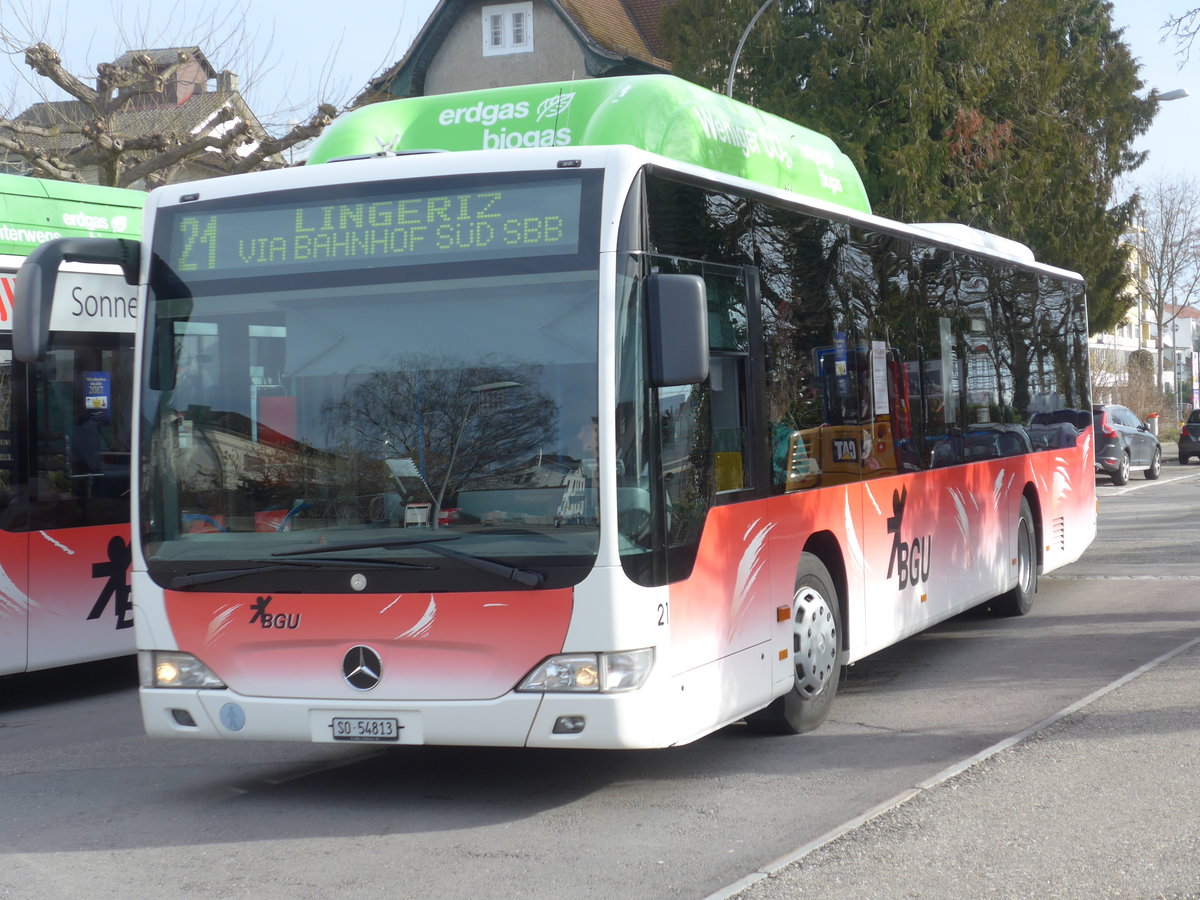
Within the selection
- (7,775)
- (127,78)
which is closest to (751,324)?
(7,775)

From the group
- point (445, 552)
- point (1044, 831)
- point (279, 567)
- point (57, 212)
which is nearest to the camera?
point (1044, 831)

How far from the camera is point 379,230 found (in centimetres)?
648

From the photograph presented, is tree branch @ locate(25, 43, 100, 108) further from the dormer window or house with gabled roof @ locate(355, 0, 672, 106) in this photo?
the dormer window

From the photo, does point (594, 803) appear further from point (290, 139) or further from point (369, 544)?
point (290, 139)

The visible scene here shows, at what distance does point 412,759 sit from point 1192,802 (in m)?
3.67

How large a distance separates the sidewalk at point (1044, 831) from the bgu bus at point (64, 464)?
5.68 m

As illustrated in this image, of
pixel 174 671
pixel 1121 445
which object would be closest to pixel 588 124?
pixel 174 671

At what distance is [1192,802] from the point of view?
6.21 m

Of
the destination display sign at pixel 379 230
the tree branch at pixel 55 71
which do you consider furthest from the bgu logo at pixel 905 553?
the tree branch at pixel 55 71

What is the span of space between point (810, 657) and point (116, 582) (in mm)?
4704

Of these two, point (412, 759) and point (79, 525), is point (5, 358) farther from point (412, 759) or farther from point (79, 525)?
point (412, 759)

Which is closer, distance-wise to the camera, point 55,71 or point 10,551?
point 10,551

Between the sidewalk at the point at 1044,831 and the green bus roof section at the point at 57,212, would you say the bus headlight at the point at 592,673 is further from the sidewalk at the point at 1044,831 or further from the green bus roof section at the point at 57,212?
the green bus roof section at the point at 57,212

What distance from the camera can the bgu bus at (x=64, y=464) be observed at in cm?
934
